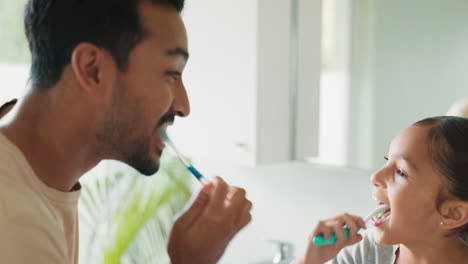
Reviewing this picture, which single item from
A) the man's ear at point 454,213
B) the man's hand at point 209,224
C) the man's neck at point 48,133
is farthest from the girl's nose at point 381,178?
the man's neck at point 48,133

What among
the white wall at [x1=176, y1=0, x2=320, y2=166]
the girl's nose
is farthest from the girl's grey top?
the white wall at [x1=176, y1=0, x2=320, y2=166]

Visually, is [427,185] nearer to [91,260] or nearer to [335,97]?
[335,97]

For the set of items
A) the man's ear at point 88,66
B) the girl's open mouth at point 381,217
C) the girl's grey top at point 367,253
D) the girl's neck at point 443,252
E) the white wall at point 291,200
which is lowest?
the white wall at point 291,200

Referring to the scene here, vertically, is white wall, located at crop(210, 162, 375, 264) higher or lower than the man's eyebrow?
lower

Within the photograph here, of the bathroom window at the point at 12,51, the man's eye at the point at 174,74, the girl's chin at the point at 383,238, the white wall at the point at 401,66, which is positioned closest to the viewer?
the man's eye at the point at 174,74

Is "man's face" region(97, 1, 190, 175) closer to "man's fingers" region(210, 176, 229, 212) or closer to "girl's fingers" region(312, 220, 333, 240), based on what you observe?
"man's fingers" region(210, 176, 229, 212)

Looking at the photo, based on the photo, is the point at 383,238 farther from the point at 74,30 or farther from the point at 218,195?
the point at 74,30

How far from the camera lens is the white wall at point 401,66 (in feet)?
4.44

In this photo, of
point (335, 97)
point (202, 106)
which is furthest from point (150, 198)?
point (335, 97)

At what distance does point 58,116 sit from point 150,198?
3.58ft

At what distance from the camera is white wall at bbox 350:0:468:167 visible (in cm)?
135

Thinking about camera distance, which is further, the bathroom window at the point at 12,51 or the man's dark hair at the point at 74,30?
the bathroom window at the point at 12,51

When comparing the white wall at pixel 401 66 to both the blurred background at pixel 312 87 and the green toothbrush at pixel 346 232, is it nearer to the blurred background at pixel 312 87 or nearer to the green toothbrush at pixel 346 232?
the blurred background at pixel 312 87

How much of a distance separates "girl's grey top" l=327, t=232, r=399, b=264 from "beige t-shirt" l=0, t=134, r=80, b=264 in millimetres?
562
